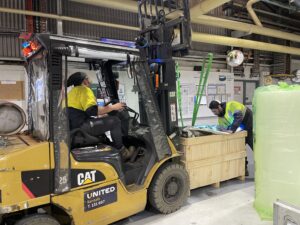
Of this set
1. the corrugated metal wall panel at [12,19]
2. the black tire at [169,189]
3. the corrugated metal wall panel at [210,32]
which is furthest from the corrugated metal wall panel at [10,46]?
the corrugated metal wall panel at [210,32]

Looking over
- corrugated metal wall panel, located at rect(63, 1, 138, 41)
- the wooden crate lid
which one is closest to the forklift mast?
the wooden crate lid

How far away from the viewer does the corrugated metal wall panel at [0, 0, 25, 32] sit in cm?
532

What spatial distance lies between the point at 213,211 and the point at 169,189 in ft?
2.07

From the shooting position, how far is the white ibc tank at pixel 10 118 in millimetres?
2805

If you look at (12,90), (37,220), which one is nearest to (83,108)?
(37,220)

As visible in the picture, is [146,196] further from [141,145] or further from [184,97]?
[184,97]

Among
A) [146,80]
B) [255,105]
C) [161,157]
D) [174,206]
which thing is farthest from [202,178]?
[146,80]

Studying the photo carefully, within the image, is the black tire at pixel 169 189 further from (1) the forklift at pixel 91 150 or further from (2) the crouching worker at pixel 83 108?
(2) the crouching worker at pixel 83 108

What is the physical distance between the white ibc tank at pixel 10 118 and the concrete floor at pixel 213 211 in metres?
1.64

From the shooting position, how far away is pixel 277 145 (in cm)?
280

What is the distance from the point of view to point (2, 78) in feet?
17.3

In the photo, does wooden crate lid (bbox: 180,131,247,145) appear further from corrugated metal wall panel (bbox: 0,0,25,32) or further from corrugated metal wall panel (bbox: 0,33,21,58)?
corrugated metal wall panel (bbox: 0,0,25,32)

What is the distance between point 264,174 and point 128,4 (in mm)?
3804

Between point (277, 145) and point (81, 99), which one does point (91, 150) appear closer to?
point (81, 99)
